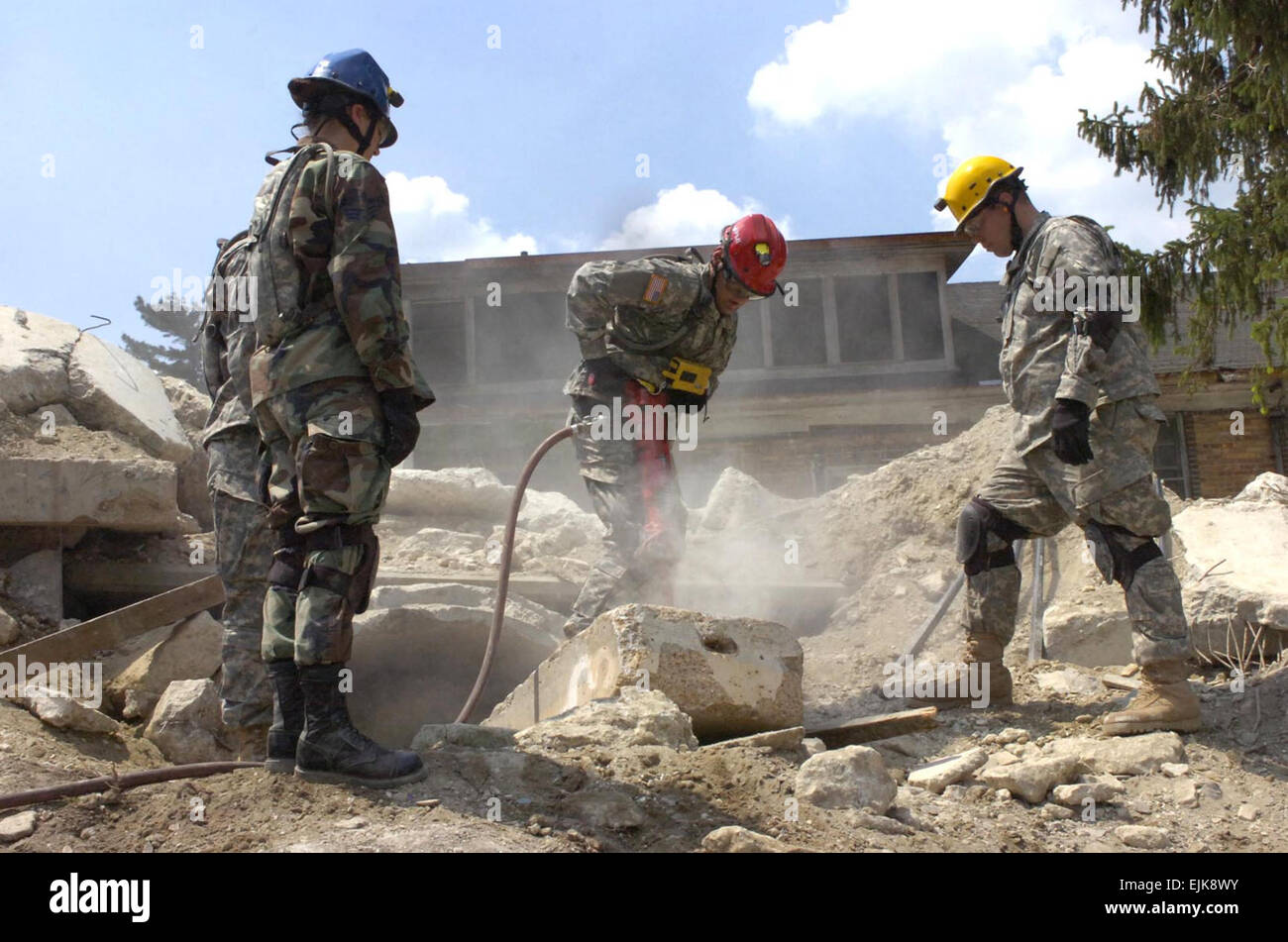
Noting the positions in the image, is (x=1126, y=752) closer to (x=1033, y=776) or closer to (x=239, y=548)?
(x=1033, y=776)

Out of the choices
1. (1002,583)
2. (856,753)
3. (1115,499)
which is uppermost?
(1115,499)

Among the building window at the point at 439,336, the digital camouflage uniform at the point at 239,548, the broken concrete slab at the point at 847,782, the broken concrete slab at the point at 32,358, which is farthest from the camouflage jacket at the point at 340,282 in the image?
the building window at the point at 439,336

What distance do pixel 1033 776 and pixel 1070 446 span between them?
3.59ft

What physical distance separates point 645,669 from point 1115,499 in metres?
1.69

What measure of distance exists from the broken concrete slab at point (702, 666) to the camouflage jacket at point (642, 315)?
1614 millimetres

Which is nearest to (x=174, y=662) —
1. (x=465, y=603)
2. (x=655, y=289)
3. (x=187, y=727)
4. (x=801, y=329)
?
(x=187, y=727)

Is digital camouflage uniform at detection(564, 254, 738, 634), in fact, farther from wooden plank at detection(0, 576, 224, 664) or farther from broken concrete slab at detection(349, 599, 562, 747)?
wooden plank at detection(0, 576, 224, 664)

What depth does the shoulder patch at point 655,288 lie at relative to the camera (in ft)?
16.3

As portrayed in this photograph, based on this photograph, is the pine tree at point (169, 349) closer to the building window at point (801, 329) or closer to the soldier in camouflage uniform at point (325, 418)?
the building window at point (801, 329)

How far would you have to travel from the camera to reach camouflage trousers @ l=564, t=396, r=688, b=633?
4.78 metres

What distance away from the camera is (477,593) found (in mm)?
6133

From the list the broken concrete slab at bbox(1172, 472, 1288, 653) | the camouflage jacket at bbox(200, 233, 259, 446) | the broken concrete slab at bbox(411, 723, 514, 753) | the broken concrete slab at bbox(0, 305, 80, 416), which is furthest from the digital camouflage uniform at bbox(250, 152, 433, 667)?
the broken concrete slab at bbox(0, 305, 80, 416)
